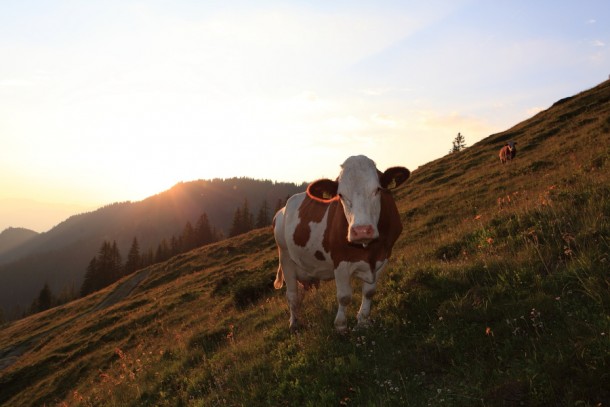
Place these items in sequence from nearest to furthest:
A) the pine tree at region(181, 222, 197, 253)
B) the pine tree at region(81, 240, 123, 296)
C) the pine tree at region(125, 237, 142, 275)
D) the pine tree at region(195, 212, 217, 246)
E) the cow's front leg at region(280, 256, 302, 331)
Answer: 1. the cow's front leg at region(280, 256, 302, 331)
2. the pine tree at region(81, 240, 123, 296)
3. the pine tree at region(125, 237, 142, 275)
4. the pine tree at region(181, 222, 197, 253)
5. the pine tree at region(195, 212, 217, 246)

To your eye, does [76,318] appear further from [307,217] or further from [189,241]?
[189,241]

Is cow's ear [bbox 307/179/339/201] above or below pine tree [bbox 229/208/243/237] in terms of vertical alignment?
above

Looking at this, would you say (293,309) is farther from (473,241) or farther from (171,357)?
(171,357)

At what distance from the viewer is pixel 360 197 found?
6094 millimetres

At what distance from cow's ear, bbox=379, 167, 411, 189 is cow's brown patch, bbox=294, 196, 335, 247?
1506 mm

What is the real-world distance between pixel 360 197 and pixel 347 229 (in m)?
0.86

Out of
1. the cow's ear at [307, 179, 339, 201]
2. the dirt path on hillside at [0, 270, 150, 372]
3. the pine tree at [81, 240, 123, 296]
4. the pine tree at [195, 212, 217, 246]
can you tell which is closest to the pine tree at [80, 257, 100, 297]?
the pine tree at [81, 240, 123, 296]

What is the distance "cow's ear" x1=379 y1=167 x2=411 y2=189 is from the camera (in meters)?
6.58

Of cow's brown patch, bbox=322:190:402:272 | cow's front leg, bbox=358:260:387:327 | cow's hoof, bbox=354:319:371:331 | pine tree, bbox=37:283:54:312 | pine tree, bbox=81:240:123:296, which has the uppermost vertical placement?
cow's brown patch, bbox=322:190:402:272

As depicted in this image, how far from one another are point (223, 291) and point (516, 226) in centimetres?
1951

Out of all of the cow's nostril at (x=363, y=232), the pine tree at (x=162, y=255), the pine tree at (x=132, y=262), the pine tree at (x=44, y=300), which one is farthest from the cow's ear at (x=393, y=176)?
the pine tree at (x=44, y=300)

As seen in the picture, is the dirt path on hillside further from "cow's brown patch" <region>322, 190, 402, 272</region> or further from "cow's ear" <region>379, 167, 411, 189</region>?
"cow's ear" <region>379, 167, 411, 189</region>

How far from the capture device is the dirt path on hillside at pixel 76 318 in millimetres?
35250

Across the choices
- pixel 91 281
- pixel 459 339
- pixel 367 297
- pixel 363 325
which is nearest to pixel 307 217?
pixel 367 297
